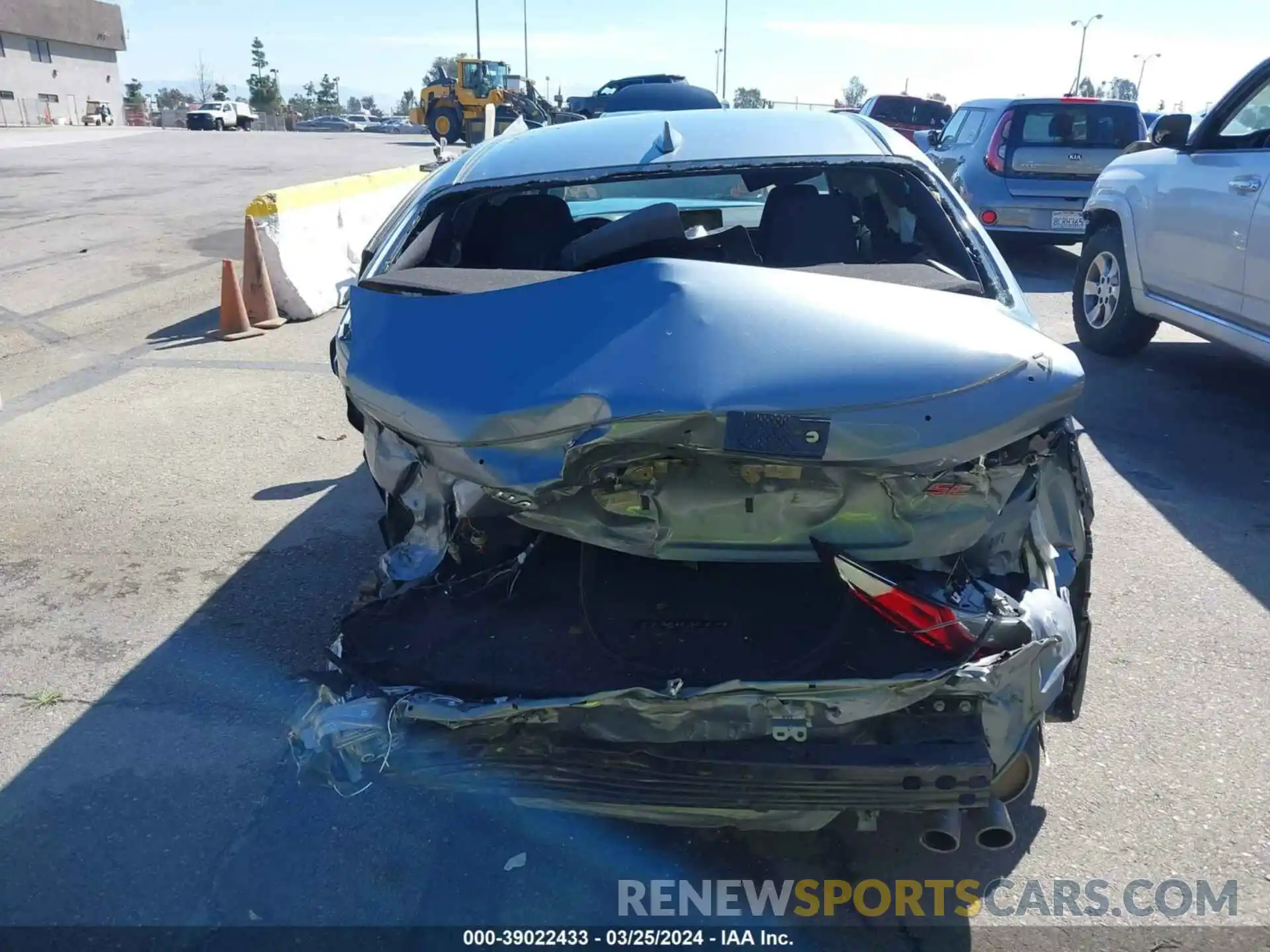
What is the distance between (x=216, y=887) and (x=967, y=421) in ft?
7.29

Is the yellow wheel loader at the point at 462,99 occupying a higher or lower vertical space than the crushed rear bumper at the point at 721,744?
higher

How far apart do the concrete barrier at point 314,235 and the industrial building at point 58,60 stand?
51.9m

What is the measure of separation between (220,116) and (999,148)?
2140 inches

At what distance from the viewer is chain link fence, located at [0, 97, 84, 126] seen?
5281 cm

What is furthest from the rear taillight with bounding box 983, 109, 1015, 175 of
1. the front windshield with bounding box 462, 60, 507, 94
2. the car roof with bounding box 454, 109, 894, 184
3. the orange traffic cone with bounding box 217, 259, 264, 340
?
the front windshield with bounding box 462, 60, 507, 94

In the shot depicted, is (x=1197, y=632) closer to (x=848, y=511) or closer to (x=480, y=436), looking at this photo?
(x=848, y=511)

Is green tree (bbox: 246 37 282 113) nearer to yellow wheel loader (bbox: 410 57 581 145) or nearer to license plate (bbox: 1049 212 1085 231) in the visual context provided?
yellow wheel loader (bbox: 410 57 581 145)

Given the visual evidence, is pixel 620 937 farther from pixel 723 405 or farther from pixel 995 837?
pixel 723 405

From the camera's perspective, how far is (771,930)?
253cm

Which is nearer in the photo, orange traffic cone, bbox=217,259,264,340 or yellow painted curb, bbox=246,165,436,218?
orange traffic cone, bbox=217,259,264,340

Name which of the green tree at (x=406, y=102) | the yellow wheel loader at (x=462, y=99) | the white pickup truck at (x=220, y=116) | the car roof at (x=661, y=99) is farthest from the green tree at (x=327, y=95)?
the car roof at (x=661, y=99)

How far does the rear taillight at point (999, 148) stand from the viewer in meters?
10.5

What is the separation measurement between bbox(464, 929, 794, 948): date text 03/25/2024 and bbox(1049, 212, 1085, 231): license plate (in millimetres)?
9522

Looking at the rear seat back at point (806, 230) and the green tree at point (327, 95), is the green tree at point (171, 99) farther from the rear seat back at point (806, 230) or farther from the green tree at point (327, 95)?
the rear seat back at point (806, 230)
